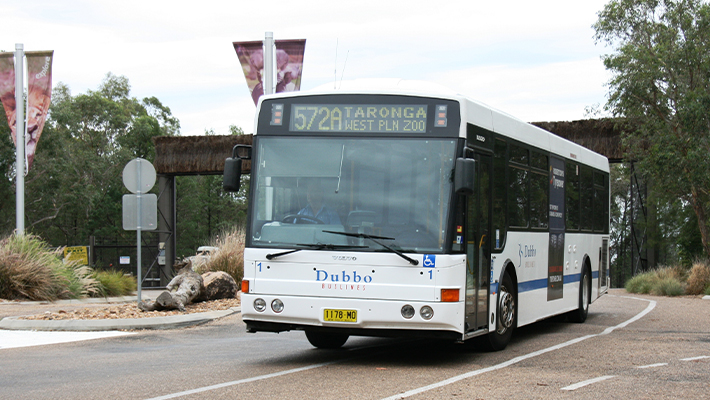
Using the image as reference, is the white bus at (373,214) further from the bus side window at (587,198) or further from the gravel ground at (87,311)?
the gravel ground at (87,311)

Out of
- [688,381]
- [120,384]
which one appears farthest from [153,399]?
[688,381]

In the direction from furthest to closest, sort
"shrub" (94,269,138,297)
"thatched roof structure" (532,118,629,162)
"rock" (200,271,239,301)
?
"thatched roof structure" (532,118,629,162) < "shrub" (94,269,138,297) < "rock" (200,271,239,301)

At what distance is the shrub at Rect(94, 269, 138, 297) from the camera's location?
21.4 m

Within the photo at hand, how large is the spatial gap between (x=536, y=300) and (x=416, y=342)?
1.87 meters

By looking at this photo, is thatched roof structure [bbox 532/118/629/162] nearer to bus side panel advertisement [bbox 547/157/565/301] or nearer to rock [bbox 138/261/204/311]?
rock [bbox 138/261/204/311]

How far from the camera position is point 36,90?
25.8 metres

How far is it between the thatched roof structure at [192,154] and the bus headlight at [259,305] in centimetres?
2504

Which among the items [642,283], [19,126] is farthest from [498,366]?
[19,126]

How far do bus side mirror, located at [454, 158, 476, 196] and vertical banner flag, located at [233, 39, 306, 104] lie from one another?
13971mm

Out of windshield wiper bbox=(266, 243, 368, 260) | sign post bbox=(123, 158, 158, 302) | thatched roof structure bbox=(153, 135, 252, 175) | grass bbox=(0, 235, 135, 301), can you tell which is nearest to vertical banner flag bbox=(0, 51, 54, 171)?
grass bbox=(0, 235, 135, 301)

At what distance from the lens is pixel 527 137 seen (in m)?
11.7

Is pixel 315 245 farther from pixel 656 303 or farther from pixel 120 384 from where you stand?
pixel 656 303

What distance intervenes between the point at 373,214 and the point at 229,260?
39.9 ft

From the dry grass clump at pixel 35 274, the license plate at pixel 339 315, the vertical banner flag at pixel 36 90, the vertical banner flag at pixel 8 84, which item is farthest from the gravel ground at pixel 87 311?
the vertical banner flag at pixel 8 84
